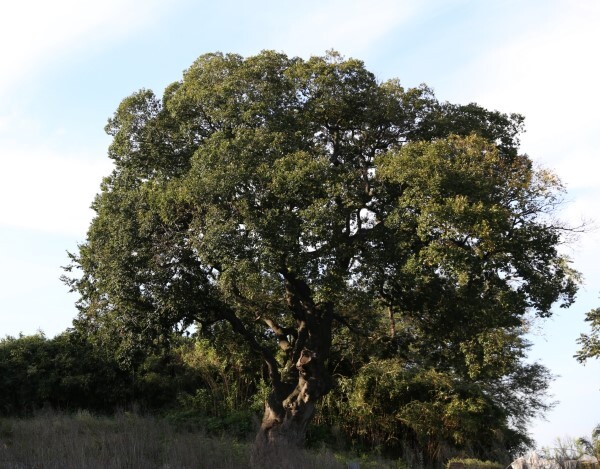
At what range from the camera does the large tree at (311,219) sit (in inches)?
→ 598

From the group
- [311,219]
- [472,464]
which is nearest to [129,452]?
[311,219]

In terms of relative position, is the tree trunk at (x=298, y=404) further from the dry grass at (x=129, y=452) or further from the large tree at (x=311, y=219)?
the dry grass at (x=129, y=452)

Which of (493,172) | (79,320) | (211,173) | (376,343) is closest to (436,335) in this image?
(376,343)

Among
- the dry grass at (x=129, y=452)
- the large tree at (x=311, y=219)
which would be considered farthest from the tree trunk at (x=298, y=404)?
the dry grass at (x=129, y=452)

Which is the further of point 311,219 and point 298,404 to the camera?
point 298,404

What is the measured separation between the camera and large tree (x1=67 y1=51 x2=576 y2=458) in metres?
15.2

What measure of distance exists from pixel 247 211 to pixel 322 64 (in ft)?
15.9

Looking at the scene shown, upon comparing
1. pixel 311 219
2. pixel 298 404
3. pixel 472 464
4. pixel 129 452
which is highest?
pixel 311 219

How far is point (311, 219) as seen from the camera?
15203mm

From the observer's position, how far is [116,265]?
54.3 ft

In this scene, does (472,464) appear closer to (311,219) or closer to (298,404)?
(298,404)

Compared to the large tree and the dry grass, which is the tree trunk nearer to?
the large tree

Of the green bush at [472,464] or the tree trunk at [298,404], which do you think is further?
the tree trunk at [298,404]

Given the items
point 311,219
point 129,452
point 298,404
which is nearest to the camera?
point 129,452
